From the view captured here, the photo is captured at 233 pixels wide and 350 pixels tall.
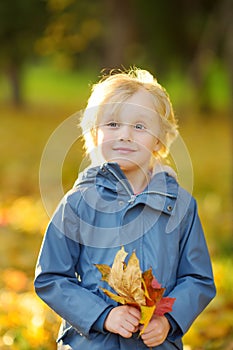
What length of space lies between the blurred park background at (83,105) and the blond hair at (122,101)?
1.74ft

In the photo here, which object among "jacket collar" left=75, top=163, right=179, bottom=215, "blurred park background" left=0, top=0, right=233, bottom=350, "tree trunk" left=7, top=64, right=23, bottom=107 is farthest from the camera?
"tree trunk" left=7, top=64, right=23, bottom=107

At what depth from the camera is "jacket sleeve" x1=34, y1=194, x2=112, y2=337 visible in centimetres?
258

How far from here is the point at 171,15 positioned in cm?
1588

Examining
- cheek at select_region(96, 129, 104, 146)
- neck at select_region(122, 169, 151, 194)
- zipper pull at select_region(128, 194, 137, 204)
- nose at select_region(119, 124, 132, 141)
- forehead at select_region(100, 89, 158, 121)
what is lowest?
zipper pull at select_region(128, 194, 137, 204)

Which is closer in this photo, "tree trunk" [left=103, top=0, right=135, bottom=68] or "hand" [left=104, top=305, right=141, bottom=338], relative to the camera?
"hand" [left=104, top=305, right=141, bottom=338]

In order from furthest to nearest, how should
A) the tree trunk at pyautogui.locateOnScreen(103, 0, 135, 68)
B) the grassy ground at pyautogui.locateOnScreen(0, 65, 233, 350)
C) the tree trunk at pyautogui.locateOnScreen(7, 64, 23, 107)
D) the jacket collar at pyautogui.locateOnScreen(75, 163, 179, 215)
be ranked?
1. the tree trunk at pyautogui.locateOnScreen(7, 64, 23, 107)
2. the tree trunk at pyautogui.locateOnScreen(103, 0, 135, 68)
3. the grassy ground at pyautogui.locateOnScreen(0, 65, 233, 350)
4. the jacket collar at pyautogui.locateOnScreen(75, 163, 179, 215)

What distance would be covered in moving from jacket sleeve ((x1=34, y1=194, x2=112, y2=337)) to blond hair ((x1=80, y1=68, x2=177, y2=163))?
298 millimetres

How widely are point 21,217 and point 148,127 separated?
4.78 meters

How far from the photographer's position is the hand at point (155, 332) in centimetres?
254

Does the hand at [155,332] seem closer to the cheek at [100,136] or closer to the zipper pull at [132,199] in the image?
the zipper pull at [132,199]

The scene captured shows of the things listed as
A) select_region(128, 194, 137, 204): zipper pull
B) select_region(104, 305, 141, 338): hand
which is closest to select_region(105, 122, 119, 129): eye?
select_region(128, 194, 137, 204): zipper pull

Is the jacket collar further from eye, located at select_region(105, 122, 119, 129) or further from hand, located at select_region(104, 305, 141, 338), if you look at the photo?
hand, located at select_region(104, 305, 141, 338)

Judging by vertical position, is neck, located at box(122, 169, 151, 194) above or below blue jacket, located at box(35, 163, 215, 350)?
above

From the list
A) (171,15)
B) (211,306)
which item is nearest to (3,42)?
(171,15)
